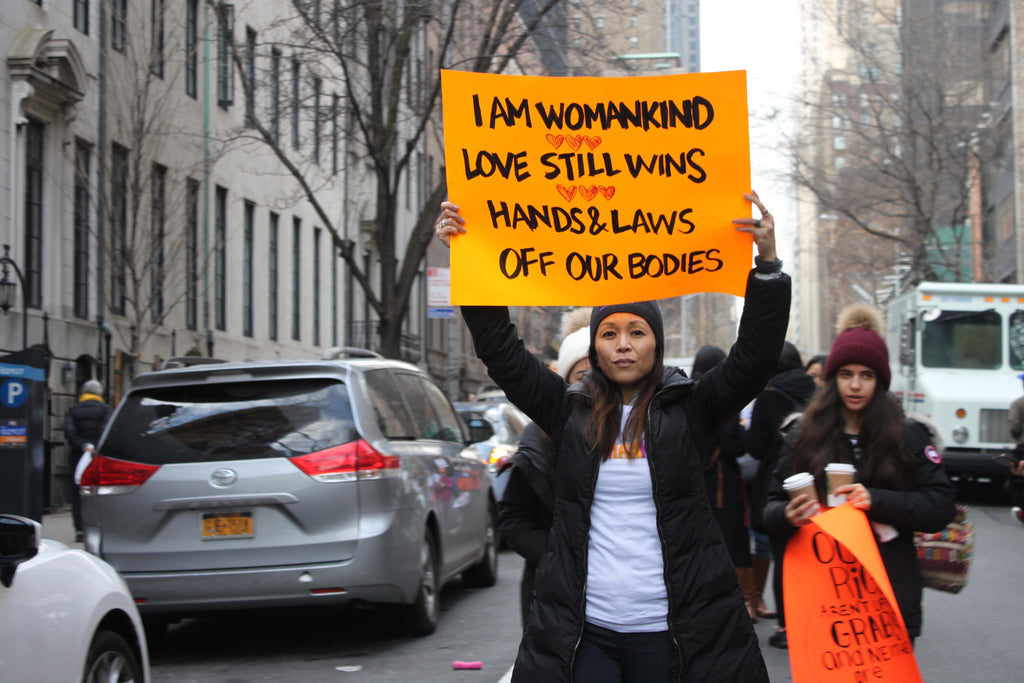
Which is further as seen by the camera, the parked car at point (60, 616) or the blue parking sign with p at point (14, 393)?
the blue parking sign with p at point (14, 393)

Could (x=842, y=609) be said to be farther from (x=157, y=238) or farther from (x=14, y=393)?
(x=157, y=238)

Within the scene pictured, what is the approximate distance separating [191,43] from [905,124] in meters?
20.0

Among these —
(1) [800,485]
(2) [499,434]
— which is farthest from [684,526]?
(2) [499,434]

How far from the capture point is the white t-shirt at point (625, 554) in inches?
129

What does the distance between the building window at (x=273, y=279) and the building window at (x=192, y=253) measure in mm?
4373

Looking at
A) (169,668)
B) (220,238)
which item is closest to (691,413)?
(169,668)

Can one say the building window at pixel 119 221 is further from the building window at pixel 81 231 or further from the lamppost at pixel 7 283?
the lamppost at pixel 7 283

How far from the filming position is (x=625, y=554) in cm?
331

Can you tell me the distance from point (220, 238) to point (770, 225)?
22.3 m

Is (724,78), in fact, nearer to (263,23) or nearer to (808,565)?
(808,565)

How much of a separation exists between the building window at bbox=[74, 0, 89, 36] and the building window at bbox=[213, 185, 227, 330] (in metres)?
5.80

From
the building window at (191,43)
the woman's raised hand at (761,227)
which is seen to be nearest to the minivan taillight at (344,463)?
the woman's raised hand at (761,227)

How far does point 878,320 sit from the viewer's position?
22.1ft

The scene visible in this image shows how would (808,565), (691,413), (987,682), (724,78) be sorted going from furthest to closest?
(987,682) → (808,565) → (724,78) → (691,413)
